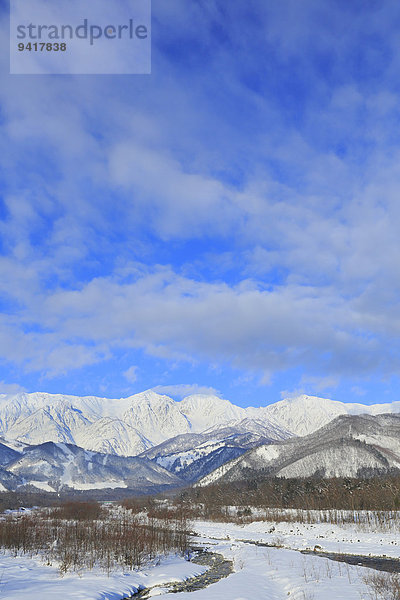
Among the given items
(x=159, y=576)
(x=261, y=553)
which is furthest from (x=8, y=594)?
(x=261, y=553)

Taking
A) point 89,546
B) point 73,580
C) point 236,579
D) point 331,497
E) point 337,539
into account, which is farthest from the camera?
point 331,497

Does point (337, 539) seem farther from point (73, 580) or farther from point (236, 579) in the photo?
point (73, 580)

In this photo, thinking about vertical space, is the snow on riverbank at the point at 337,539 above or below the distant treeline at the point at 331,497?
above

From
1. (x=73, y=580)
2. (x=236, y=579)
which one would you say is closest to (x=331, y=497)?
(x=236, y=579)

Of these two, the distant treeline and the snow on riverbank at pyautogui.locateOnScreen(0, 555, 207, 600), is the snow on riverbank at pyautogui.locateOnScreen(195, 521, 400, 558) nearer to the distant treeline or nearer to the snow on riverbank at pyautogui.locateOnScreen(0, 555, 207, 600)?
the snow on riverbank at pyautogui.locateOnScreen(0, 555, 207, 600)

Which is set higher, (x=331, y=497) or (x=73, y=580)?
(x=73, y=580)

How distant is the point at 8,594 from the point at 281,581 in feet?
54.6

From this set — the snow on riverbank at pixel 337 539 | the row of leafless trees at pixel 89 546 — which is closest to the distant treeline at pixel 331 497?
the snow on riverbank at pixel 337 539

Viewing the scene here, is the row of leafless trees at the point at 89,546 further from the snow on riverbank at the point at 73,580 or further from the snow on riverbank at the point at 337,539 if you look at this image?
the snow on riverbank at the point at 337,539

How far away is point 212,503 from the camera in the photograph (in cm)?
15338

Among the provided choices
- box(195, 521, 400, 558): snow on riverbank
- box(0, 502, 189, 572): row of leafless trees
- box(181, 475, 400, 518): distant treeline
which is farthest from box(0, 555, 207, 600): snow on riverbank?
box(181, 475, 400, 518): distant treeline

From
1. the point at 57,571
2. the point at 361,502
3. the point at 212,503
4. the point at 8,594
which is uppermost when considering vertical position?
the point at 8,594

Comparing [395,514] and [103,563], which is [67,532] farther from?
[395,514]

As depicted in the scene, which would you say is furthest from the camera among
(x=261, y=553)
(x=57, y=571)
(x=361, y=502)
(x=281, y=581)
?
(x=361, y=502)
